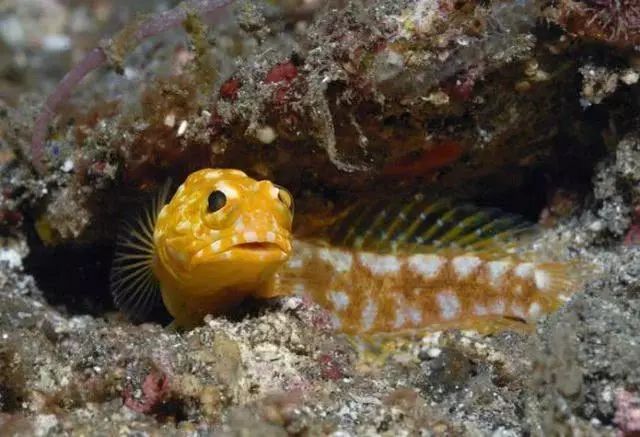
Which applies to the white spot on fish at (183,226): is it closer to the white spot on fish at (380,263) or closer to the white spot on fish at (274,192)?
the white spot on fish at (274,192)

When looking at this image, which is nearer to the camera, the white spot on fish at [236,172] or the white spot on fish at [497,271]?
the white spot on fish at [236,172]

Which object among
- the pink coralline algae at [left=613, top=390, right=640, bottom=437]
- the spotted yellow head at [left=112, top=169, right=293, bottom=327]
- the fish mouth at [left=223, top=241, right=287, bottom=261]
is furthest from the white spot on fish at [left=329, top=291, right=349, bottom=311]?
the pink coralline algae at [left=613, top=390, right=640, bottom=437]

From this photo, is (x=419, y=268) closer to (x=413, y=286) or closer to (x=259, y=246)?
(x=413, y=286)

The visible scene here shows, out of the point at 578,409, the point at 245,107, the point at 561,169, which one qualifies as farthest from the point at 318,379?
the point at 561,169

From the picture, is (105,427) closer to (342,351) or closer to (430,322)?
(342,351)

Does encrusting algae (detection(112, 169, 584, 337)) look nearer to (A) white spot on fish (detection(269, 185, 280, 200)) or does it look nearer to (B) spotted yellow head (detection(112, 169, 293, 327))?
(B) spotted yellow head (detection(112, 169, 293, 327))

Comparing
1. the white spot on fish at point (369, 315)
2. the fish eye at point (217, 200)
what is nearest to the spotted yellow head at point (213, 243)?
the fish eye at point (217, 200)
